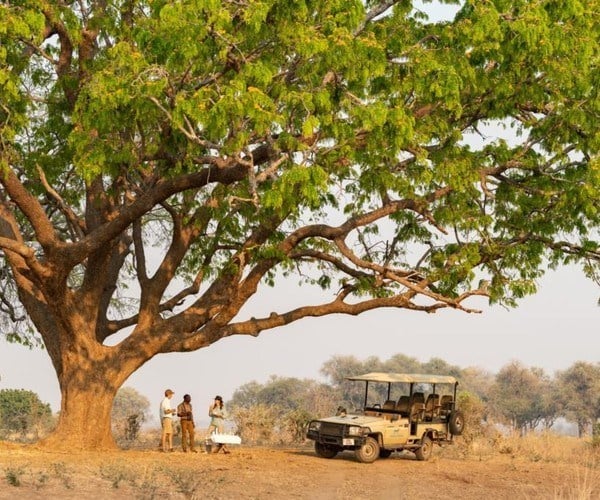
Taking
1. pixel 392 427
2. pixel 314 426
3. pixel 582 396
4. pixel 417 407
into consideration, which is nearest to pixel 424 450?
pixel 417 407

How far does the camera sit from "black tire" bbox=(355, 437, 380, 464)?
68.2 ft

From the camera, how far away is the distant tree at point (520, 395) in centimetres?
7519

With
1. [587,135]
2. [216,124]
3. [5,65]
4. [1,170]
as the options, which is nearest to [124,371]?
[1,170]

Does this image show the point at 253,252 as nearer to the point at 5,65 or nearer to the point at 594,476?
the point at 5,65

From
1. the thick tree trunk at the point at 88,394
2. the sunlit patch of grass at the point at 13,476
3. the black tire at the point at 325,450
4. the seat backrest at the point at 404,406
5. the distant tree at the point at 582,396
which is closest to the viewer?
the sunlit patch of grass at the point at 13,476

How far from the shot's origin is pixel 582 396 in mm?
75000

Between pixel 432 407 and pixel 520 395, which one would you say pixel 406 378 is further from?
pixel 520 395

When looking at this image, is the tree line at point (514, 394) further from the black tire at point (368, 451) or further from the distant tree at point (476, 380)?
the black tire at point (368, 451)

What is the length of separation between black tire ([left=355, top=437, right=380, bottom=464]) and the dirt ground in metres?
0.17

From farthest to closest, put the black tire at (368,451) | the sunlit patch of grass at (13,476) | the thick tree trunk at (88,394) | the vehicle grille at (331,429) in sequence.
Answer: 1. the thick tree trunk at (88,394)
2. the vehicle grille at (331,429)
3. the black tire at (368,451)
4. the sunlit patch of grass at (13,476)

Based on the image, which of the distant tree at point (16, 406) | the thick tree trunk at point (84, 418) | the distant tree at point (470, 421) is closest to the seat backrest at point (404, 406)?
the thick tree trunk at point (84, 418)

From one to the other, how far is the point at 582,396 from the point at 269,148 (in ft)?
205

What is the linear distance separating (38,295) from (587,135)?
1297cm

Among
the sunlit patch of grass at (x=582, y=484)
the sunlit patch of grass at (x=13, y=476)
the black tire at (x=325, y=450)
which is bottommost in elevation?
the sunlit patch of grass at (x=13, y=476)
